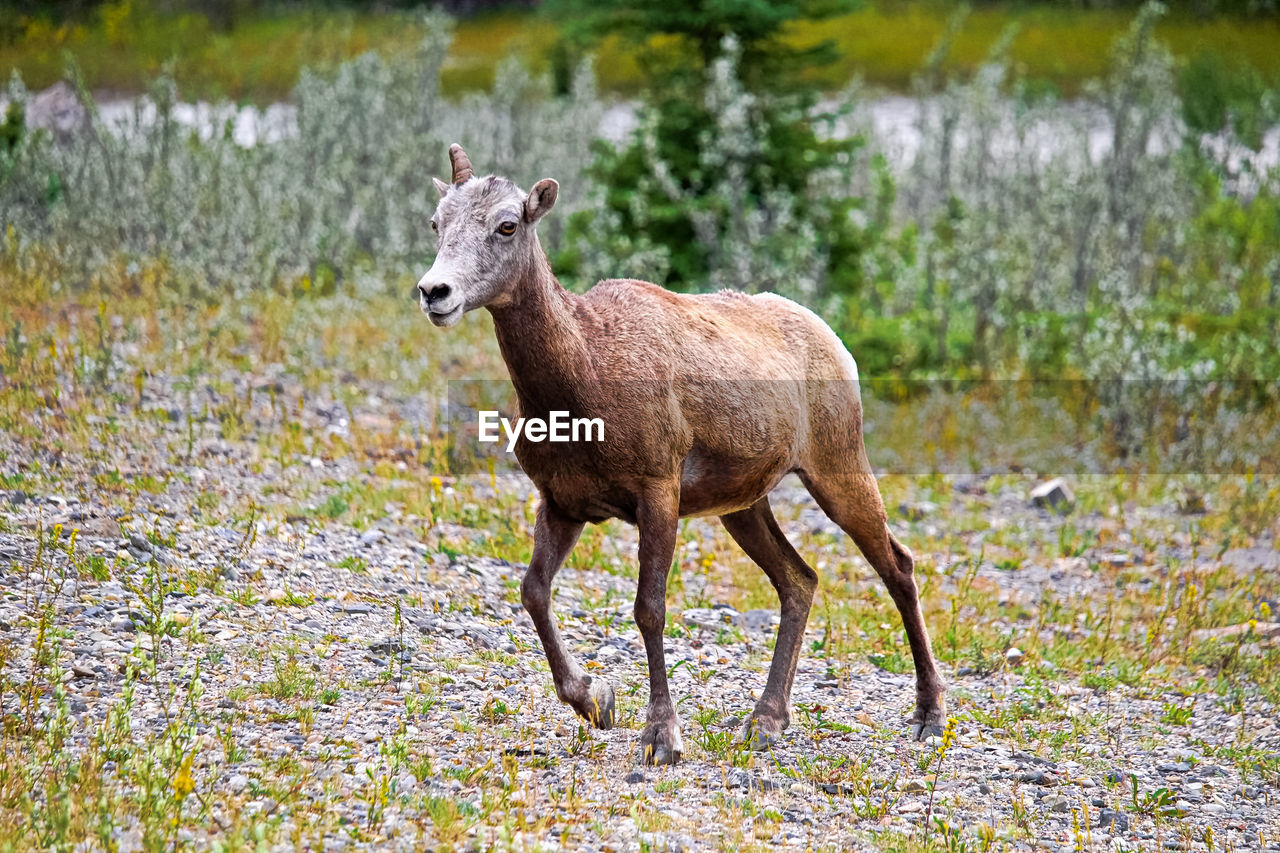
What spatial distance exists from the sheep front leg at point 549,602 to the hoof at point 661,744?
35 centimetres

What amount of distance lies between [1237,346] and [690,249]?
544 centimetres

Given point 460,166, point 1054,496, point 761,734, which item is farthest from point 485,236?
point 1054,496

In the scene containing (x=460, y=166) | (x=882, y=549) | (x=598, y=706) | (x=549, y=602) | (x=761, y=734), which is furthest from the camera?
(x=882, y=549)

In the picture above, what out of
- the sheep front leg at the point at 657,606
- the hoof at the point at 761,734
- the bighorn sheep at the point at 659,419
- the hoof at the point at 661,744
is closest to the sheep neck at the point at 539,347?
the bighorn sheep at the point at 659,419

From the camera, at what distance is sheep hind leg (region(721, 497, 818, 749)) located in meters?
6.49

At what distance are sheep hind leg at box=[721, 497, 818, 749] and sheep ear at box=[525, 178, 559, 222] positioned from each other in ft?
6.67

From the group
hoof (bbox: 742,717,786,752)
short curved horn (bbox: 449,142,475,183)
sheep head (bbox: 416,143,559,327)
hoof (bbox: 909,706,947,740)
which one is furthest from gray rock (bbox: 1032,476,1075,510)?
short curved horn (bbox: 449,142,475,183)

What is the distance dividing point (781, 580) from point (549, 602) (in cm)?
150

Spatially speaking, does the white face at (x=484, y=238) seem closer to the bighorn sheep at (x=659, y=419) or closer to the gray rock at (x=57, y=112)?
the bighorn sheep at (x=659, y=419)

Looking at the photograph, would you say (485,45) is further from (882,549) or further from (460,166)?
(460,166)

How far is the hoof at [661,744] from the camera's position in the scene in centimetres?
568

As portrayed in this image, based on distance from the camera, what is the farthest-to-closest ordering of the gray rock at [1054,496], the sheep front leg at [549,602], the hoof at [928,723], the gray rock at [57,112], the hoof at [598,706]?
the gray rock at [57,112] → the gray rock at [1054,496] → the hoof at [928,723] → the hoof at [598,706] → the sheep front leg at [549,602]

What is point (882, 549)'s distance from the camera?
676 cm

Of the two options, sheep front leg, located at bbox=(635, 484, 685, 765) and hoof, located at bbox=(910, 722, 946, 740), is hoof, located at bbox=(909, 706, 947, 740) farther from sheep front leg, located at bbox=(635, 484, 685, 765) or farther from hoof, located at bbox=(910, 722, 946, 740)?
sheep front leg, located at bbox=(635, 484, 685, 765)
